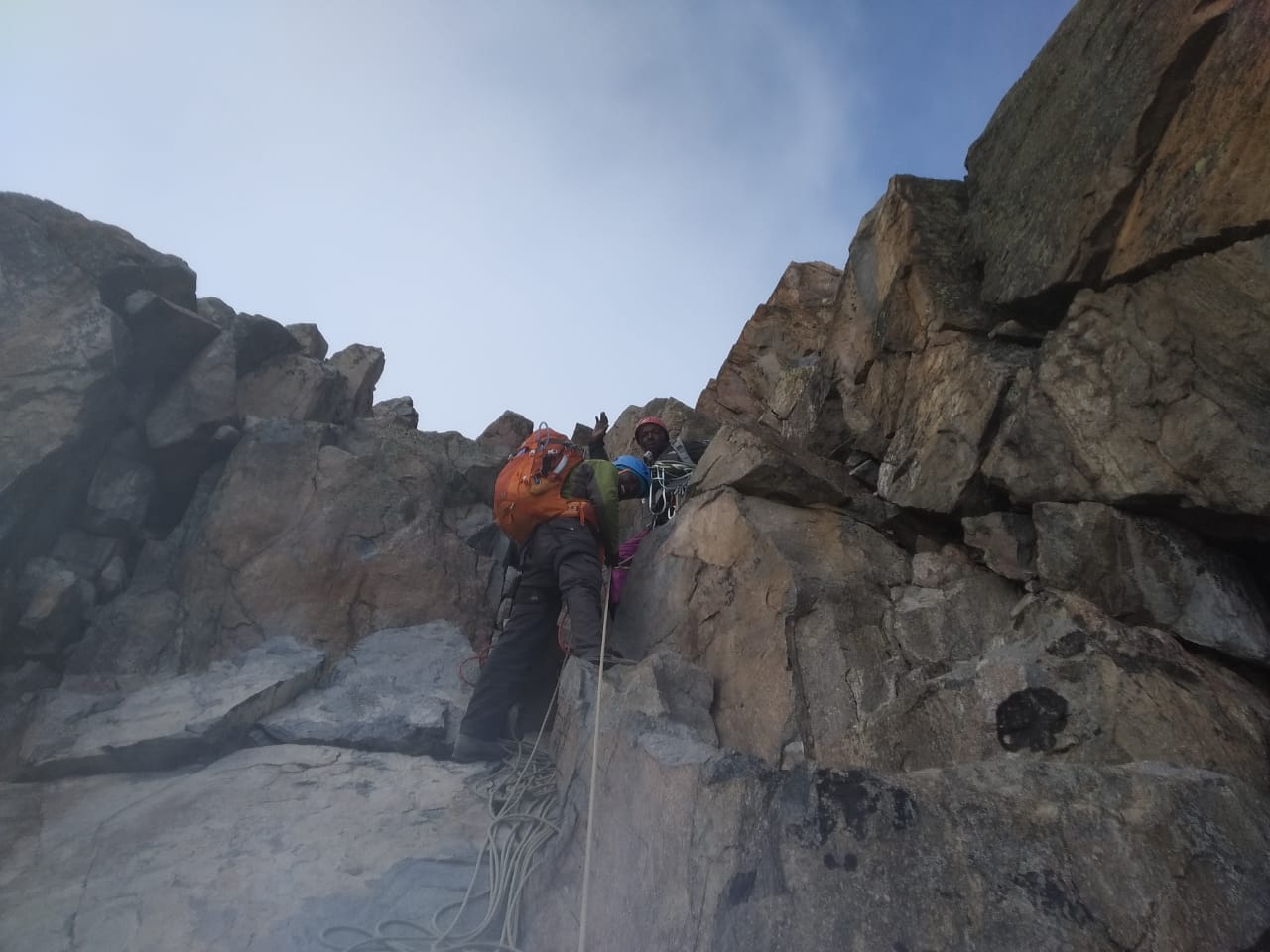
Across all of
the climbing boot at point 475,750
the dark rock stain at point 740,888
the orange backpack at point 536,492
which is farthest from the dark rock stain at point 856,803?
the orange backpack at point 536,492

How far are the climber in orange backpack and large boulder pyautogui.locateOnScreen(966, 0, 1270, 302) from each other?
3.52m

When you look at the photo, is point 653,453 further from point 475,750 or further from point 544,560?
point 475,750

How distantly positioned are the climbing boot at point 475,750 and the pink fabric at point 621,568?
1505 millimetres

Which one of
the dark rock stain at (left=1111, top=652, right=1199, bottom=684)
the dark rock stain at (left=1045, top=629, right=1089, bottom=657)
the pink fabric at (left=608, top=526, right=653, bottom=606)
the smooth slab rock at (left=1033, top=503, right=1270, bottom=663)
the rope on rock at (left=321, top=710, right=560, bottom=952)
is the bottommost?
the rope on rock at (left=321, top=710, right=560, bottom=952)

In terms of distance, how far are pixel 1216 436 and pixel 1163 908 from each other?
2562mm

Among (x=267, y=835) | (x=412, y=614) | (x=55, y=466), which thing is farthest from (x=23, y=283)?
(x=267, y=835)

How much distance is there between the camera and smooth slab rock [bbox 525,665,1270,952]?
90.3 inches

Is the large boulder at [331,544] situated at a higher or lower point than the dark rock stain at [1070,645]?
higher

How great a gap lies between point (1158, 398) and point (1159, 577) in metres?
0.99

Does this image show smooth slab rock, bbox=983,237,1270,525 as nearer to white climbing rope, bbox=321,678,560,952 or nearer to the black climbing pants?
the black climbing pants

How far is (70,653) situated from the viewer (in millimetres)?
6355

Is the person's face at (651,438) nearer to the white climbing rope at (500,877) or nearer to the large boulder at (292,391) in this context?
the large boulder at (292,391)

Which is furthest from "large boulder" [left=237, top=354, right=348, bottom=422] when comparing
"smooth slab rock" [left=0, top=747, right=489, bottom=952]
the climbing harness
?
"smooth slab rock" [left=0, top=747, right=489, bottom=952]

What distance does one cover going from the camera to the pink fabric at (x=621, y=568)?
6.62 metres
